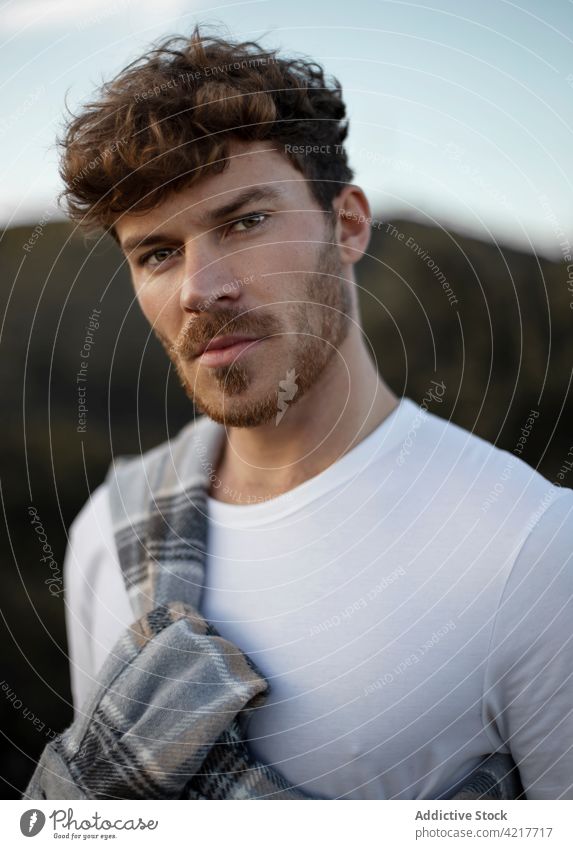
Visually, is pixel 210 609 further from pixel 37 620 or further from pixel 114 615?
pixel 37 620

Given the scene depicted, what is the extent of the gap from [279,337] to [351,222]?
16 cm

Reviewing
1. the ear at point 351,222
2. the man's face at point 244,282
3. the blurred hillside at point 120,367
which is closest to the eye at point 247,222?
the man's face at point 244,282

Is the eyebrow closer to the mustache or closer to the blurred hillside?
the mustache

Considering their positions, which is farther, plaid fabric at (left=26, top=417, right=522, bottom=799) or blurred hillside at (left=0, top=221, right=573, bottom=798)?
blurred hillside at (left=0, top=221, right=573, bottom=798)

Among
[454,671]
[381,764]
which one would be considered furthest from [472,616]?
[381,764]

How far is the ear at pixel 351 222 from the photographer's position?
0.84m

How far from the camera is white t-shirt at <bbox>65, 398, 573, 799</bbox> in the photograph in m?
0.74

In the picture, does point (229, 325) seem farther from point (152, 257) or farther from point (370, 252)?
point (370, 252)

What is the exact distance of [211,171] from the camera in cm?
74

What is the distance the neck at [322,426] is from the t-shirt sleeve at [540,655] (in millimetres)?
207

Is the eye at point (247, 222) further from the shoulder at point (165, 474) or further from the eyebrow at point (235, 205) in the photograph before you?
the shoulder at point (165, 474)

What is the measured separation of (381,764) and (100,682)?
0.29 meters

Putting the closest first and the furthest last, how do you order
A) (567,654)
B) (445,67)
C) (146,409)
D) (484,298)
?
(567,654) → (445,67) → (484,298) → (146,409)

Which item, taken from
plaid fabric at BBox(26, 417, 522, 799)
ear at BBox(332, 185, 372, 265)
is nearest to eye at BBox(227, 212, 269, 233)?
ear at BBox(332, 185, 372, 265)
